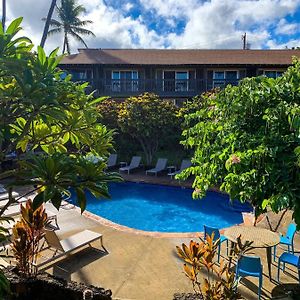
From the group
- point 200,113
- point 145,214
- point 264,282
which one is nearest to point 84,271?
point 264,282

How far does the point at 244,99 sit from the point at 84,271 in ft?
16.8

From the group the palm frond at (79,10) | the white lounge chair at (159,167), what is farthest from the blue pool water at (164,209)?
the palm frond at (79,10)

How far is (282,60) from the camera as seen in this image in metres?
26.9

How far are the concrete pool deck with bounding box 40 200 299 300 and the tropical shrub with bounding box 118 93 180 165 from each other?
9995 millimetres

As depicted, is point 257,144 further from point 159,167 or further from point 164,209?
point 159,167

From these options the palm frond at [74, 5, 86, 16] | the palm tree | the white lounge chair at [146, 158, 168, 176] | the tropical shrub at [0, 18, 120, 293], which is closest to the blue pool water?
the white lounge chair at [146, 158, 168, 176]

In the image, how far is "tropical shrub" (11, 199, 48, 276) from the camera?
5349 mm

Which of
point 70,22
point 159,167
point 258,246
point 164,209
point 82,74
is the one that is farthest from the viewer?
point 70,22

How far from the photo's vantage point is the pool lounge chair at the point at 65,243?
6961 millimetres

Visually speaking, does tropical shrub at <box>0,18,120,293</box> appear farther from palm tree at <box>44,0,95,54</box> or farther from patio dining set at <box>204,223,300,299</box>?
palm tree at <box>44,0,95,54</box>

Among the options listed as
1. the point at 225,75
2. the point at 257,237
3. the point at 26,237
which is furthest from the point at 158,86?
the point at 26,237

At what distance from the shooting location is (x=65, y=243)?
748cm

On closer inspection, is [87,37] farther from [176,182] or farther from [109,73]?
[176,182]

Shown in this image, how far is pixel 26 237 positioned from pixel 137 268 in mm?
2721
